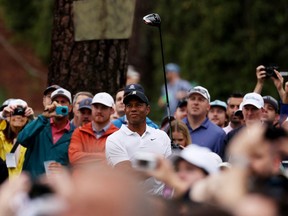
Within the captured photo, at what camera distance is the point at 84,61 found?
1734 cm

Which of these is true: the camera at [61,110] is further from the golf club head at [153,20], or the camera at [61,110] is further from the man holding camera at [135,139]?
the golf club head at [153,20]

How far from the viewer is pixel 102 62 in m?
17.3

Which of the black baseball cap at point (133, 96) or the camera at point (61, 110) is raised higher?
the black baseball cap at point (133, 96)

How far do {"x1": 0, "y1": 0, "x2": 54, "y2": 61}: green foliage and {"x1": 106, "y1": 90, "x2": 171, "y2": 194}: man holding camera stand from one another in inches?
797

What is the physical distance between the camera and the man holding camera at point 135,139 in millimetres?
13156

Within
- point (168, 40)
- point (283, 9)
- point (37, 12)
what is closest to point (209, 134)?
point (283, 9)

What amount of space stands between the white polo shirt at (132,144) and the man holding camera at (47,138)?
0.91 meters

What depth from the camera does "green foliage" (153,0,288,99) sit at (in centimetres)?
2706

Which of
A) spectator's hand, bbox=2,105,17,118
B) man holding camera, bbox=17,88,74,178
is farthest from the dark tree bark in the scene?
man holding camera, bbox=17,88,74,178

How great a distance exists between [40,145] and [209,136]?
1870 mm

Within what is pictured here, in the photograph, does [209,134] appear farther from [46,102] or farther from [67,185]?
[67,185]

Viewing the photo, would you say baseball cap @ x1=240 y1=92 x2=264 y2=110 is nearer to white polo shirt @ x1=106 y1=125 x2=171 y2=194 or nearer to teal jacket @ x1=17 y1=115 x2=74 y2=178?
white polo shirt @ x1=106 y1=125 x2=171 y2=194

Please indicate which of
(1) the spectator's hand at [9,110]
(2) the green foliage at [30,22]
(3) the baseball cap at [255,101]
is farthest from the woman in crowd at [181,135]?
(2) the green foliage at [30,22]

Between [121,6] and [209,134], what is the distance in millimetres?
2990
